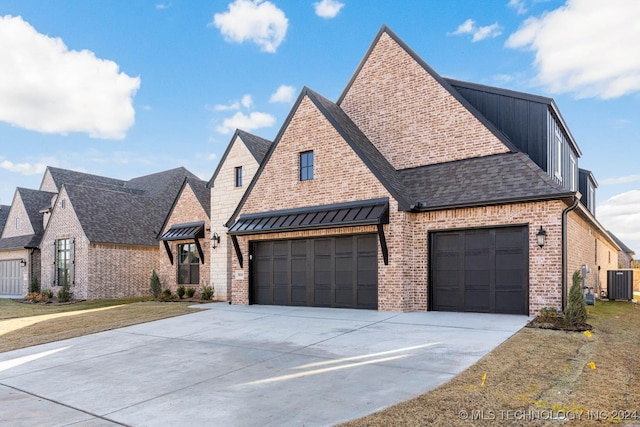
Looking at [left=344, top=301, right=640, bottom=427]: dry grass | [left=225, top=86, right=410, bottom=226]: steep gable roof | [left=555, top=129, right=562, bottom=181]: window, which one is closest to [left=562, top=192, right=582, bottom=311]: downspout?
[left=344, top=301, right=640, bottom=427]: dry grass

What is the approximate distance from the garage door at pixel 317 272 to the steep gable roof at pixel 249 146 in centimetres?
498

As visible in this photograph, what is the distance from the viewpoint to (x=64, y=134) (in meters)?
37.5

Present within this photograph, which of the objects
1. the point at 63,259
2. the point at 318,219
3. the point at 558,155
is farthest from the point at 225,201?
the point at 558,155

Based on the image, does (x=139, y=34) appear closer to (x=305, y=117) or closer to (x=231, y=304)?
(x=305, y=117)

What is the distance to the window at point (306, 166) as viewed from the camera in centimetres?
1550

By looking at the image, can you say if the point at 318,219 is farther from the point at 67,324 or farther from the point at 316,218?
the point at 67,324

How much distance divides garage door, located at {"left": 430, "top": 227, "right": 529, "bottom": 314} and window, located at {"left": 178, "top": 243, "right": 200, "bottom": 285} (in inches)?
513

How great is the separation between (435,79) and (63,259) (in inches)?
912

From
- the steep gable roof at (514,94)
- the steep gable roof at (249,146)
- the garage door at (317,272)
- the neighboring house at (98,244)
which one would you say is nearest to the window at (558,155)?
the steep gable roof at (514,94)

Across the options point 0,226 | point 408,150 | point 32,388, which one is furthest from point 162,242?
point 0,226

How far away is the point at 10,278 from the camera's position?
30.1 metres

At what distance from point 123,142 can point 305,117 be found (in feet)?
82.3

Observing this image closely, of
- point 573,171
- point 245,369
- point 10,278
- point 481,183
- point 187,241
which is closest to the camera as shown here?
point 245,369

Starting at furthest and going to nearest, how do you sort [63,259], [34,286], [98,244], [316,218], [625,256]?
[625,256] < [34,286] < [63,259] < [98,244] < [316,218]
